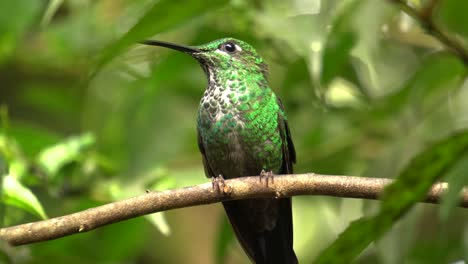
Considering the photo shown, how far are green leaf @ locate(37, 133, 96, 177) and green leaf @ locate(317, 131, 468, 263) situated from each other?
1.78m

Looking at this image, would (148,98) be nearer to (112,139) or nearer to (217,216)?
(112,139)

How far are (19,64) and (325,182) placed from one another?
177 inches

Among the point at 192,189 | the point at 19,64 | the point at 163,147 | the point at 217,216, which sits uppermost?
the point at 192,189

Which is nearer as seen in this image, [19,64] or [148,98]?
[148,98]

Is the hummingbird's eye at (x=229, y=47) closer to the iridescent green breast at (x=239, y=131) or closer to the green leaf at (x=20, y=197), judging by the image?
the iridescent green breast at (x=239, y=131)

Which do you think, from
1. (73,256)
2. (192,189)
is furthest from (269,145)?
(192,189)

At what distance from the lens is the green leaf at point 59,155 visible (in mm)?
3307

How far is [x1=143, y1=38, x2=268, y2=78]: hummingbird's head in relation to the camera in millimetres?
3691

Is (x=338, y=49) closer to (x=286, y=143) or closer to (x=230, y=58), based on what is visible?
(x=286, y=143)

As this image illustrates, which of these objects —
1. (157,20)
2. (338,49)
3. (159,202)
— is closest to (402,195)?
(159,202)

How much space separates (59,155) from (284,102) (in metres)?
1.08

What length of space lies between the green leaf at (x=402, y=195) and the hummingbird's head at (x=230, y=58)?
1.90 m

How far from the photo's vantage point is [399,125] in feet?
11.7

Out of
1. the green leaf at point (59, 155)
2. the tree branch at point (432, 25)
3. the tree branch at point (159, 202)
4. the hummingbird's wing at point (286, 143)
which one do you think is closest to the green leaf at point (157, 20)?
the tree branch at point (159, 202)
